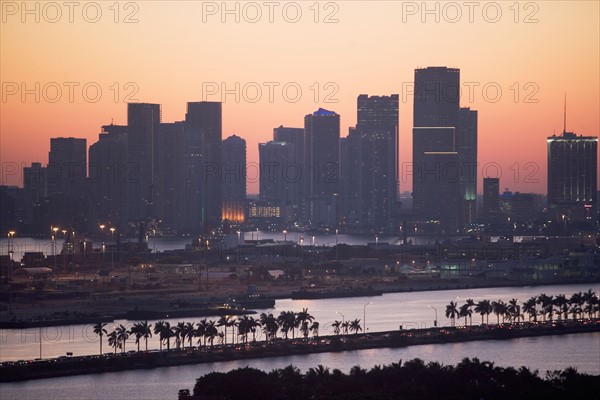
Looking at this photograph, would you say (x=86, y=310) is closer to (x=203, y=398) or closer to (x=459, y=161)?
(x=203, y=398)

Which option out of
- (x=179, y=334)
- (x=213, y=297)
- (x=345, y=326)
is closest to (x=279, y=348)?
(x=179, y=334)

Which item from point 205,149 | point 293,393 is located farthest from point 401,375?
point 205,149

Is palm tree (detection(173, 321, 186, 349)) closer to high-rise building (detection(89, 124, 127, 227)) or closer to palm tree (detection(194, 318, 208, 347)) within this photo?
palm tree (detection(194, 318, 208, 347))

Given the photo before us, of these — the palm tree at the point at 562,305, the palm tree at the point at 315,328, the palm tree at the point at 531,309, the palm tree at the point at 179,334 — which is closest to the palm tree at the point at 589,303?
the palm tree at the point at 562,305

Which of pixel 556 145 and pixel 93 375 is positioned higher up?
pixel 556 145

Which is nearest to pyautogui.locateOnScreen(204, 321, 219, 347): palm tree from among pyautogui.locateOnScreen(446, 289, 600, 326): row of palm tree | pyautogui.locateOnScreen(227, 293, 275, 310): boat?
pyautogui.locateOnScreen(446, 289, 600, 326): row of palm tree

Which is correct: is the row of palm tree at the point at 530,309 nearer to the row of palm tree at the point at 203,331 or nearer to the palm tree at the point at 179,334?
the row of palm tree at the point at 203,331
